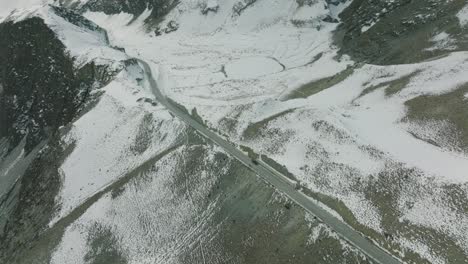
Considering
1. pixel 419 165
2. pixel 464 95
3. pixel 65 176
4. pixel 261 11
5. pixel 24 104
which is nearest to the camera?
pixel 419 165

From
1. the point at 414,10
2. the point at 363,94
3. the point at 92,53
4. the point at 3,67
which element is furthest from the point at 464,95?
the point at 3,67

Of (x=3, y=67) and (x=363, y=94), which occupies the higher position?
(x=3, y=67)

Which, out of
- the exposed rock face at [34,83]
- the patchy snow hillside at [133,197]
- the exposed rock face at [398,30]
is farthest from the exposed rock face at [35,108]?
the exposed rock face at [398,30]

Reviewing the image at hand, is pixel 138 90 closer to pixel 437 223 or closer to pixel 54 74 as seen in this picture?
pixel 54 74

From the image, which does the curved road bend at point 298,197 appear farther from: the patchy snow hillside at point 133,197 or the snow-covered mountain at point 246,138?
the patchy snow hillside at point 133,197

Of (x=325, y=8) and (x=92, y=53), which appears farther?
(x=325, y=8)

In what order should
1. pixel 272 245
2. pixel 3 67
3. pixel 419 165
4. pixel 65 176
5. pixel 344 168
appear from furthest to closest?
pixel 3 67
pixel 65 176
pixel 344 168
pixel 419 165
pixel 272 245

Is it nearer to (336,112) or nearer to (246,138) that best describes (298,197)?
(246,138)

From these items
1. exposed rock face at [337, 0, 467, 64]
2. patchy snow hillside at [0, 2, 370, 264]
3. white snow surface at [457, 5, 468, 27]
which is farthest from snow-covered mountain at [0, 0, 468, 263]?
white snow surface at [457, 5, 468, 27]

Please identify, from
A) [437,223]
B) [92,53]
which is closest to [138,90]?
[92,53]

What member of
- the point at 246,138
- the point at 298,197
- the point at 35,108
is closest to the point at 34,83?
the point at 35,108
